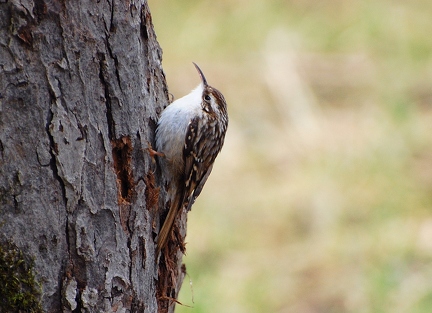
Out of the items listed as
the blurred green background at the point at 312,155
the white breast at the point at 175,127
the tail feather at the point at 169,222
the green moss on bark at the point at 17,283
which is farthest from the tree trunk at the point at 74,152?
the blurred green background at the point at 312,155

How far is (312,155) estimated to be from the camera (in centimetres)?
672

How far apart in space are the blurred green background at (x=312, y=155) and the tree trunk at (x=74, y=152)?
86.8 inches

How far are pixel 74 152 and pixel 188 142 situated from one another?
0.98 metres

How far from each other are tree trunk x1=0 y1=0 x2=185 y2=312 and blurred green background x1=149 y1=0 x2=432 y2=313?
86.8 inches

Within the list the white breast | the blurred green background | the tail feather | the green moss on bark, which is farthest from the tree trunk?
the blurred green background

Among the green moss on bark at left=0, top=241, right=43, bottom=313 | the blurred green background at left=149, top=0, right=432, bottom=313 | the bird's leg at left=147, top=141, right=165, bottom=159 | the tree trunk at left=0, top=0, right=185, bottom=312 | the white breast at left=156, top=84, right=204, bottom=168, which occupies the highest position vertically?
the blurred green background at left=149, top=0, right=432, bottom=313

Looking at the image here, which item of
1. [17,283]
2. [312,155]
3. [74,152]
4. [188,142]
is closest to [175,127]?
[188,142]

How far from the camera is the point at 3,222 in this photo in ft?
7.02

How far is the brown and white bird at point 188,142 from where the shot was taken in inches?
109

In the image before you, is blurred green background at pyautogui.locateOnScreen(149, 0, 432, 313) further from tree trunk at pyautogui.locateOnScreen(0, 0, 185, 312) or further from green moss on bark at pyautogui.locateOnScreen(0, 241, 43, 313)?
green moss on bark at pyautogui.locateOnScreen(0, 241, 43, 313)

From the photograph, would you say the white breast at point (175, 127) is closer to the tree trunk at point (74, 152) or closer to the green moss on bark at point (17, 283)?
the tree trunk at point (74, 152)

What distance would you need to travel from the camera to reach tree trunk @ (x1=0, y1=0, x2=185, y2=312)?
2.12 meters

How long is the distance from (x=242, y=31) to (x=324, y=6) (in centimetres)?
141

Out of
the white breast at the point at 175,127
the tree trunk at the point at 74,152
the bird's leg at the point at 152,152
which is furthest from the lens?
the white breast at the point at 175,127
